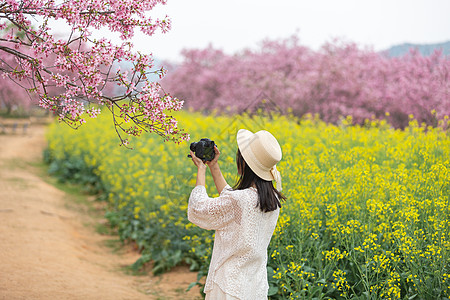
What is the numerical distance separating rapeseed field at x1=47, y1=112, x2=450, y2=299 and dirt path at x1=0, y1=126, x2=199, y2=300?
38 centimetres

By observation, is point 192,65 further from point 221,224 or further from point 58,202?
point 221,224

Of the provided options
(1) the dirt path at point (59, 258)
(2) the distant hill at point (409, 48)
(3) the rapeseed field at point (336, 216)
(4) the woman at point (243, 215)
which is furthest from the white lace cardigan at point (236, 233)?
(2) the distant hill at point (409, 48)

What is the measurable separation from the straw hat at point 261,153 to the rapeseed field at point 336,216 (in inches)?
45.5

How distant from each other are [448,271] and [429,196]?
1.03 metres

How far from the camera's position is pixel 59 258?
6.62m

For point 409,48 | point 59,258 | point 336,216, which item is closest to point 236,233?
point 336,216

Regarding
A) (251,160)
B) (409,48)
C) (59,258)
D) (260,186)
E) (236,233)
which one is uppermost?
(409,48)

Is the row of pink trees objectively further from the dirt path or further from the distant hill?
the dirt path

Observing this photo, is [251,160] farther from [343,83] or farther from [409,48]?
[409,48]

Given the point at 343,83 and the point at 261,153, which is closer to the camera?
the point at 261,153

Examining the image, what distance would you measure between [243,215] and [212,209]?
184 millimetres

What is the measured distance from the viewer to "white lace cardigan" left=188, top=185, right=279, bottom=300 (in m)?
2.89

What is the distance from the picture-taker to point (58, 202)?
1038cm

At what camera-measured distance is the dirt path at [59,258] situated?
5.47 metres
